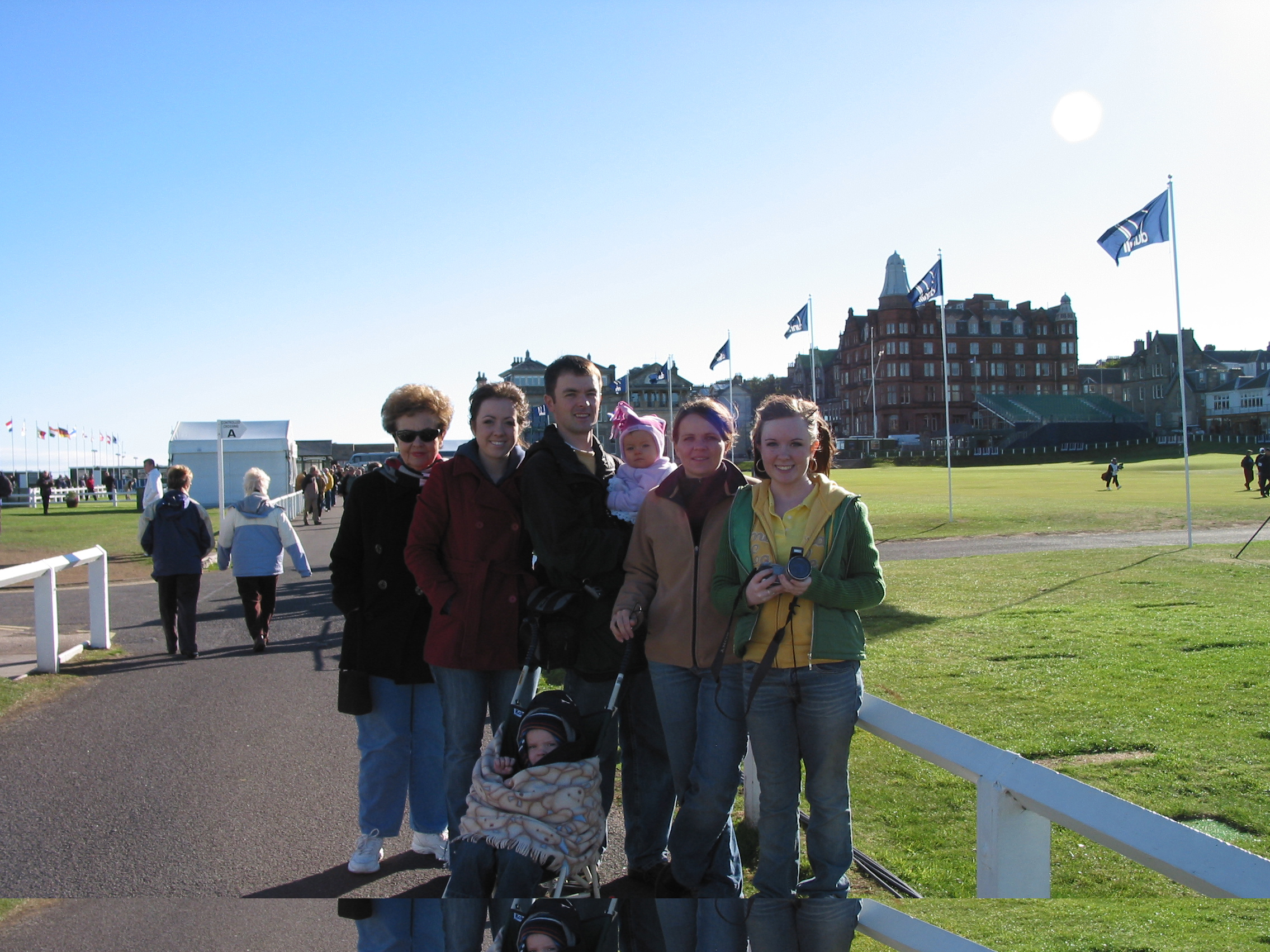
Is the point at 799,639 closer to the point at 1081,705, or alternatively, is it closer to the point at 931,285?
the point at 1081,705

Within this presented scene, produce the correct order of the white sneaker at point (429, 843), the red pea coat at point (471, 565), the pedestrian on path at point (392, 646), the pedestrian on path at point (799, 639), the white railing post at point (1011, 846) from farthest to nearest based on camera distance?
1. the white sneaker at point (429, 843)
2. the pedestrian on path at point (392, 646)
3. the red pea coat at point (471, 565)
4. the pedestrian on path at point (799, 639)
5. the white railing post at point (1011, 846)

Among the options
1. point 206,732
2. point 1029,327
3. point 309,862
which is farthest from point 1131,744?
point 1029,327

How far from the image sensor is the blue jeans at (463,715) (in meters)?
4.05

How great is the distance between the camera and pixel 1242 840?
4.45 m

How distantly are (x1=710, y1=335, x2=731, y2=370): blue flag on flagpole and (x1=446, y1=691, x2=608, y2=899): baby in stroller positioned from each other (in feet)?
128

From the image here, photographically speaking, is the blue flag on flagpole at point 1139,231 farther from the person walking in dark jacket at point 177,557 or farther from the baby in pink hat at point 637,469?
the baby in pink hat at point 637,469

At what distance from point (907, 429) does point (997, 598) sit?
101063mm

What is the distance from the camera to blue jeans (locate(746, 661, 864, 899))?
320 centimetres

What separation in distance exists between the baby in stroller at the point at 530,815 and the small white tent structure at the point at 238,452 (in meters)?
31.1

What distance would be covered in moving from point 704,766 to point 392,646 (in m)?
1.67

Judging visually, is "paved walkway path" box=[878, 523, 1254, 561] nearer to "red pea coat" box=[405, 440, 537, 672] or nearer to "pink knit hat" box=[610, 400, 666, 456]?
"pink knit hat" box=[610, 400, 666, 456]

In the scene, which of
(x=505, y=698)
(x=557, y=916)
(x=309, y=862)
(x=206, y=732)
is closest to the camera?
(x=557, y=916)

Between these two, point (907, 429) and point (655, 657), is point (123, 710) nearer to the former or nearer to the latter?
point (655, 657)

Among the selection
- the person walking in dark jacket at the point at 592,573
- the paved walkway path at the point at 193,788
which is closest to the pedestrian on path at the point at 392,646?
the paved walkway path at the point at 193,788
